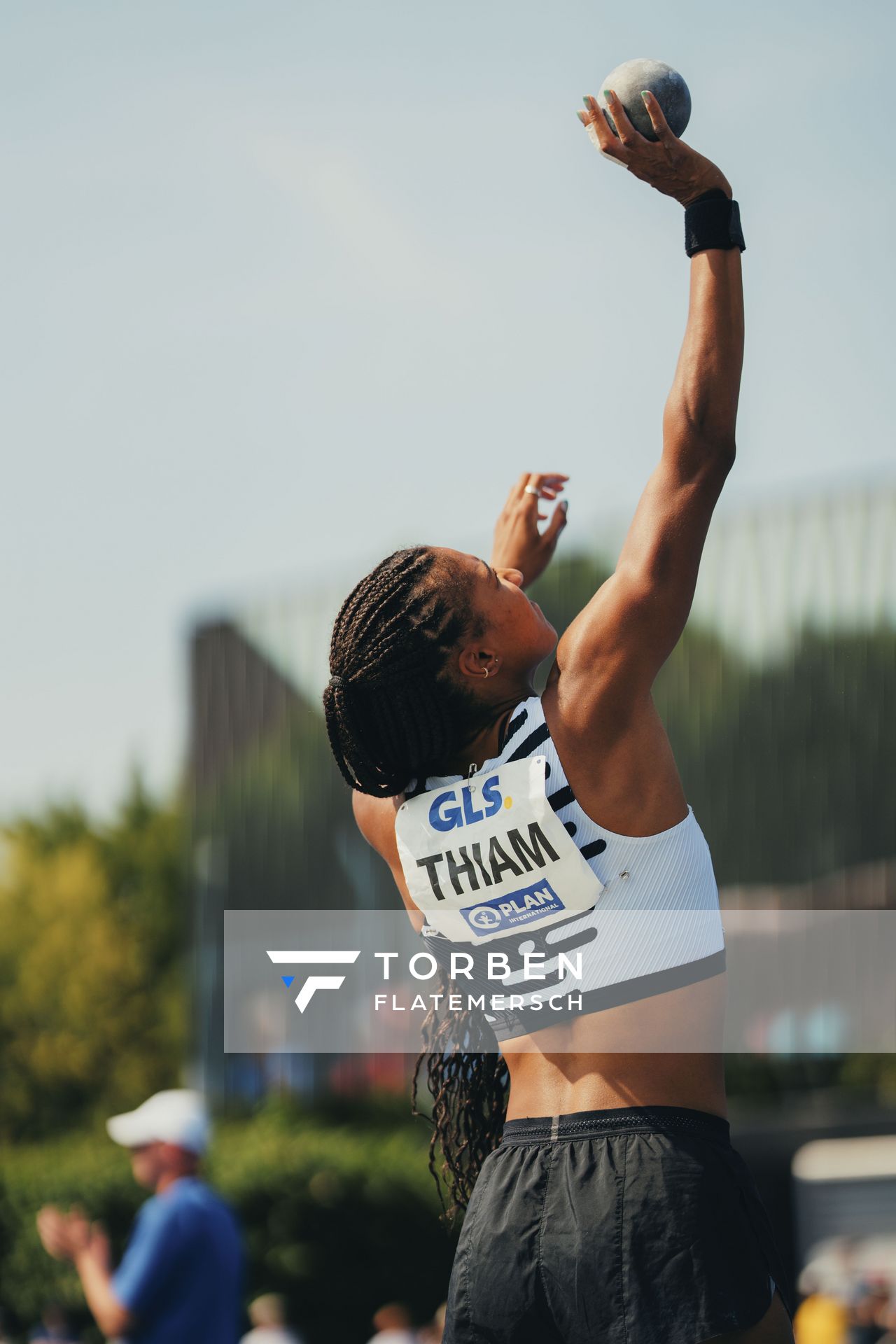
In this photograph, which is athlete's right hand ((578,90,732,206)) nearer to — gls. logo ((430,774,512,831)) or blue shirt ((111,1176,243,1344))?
gls. logo ((430,774,512,831))

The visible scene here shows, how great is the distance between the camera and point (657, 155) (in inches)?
100

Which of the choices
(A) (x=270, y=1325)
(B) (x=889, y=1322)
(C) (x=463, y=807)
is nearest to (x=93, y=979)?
(A) (x=270, y=1325)

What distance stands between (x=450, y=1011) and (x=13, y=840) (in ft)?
124

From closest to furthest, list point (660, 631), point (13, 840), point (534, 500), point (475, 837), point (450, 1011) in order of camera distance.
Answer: point (660, 631)
point (475, 837)
point (450, 1011)
point (534, 500)
point (13, 840)

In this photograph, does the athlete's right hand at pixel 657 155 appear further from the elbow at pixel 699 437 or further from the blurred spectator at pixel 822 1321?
the blurred spectator at pixel 822 1321

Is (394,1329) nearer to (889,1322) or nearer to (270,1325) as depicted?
(270,1325)

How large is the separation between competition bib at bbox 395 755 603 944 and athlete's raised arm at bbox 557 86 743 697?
0.78 ft

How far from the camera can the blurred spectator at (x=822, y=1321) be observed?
9.27m

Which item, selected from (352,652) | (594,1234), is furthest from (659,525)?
(594,1234)

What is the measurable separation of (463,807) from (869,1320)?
8.63 metres

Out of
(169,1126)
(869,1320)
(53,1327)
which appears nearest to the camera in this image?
(169,1126)

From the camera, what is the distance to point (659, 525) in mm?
2320

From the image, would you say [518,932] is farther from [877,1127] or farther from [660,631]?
[877,1127]

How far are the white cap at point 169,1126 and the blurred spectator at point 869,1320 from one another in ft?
19.2
